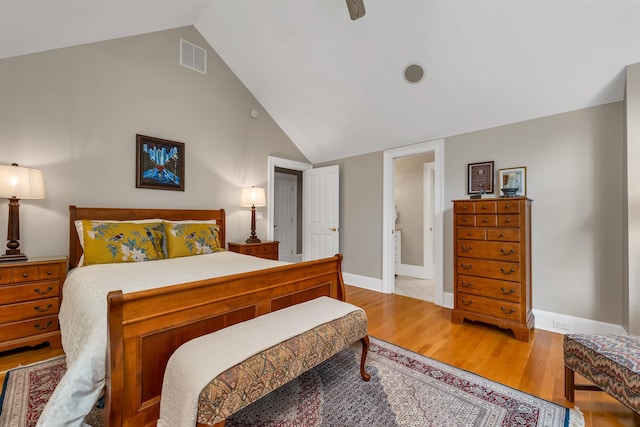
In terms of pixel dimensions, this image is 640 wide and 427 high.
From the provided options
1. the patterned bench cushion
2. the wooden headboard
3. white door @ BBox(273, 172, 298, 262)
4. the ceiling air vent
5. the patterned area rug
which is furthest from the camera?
white door @ BBox(273, 172, 298, 262)

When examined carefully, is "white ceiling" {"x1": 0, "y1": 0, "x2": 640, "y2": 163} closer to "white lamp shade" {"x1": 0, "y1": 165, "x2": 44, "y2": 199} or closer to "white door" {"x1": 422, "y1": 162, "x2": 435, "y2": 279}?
"white lamp shade" {"x1": 0, "y1": 165, "x2": 44, "y2": 199}

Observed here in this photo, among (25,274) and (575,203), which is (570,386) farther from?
(25,274)

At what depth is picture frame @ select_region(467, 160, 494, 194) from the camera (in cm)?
311

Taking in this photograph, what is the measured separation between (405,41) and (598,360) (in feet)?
9.40

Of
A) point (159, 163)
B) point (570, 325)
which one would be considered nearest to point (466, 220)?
point (570, 325)

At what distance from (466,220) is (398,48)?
1.91 m

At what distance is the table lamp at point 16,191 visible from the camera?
7.28 ft

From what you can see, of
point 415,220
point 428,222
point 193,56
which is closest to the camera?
point 193,56

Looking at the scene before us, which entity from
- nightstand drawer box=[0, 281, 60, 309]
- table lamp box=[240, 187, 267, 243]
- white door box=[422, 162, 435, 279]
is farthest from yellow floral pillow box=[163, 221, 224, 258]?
white door box=[422, 162, 435, 279]

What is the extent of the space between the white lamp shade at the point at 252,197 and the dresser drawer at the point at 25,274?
216 cm

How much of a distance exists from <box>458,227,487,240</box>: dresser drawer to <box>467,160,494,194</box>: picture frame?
0.55 meters

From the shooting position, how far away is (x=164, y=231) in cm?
293

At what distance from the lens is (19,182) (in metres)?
2.25

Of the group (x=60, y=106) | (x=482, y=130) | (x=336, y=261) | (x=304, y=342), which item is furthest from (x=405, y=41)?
(x=60, y=106)
